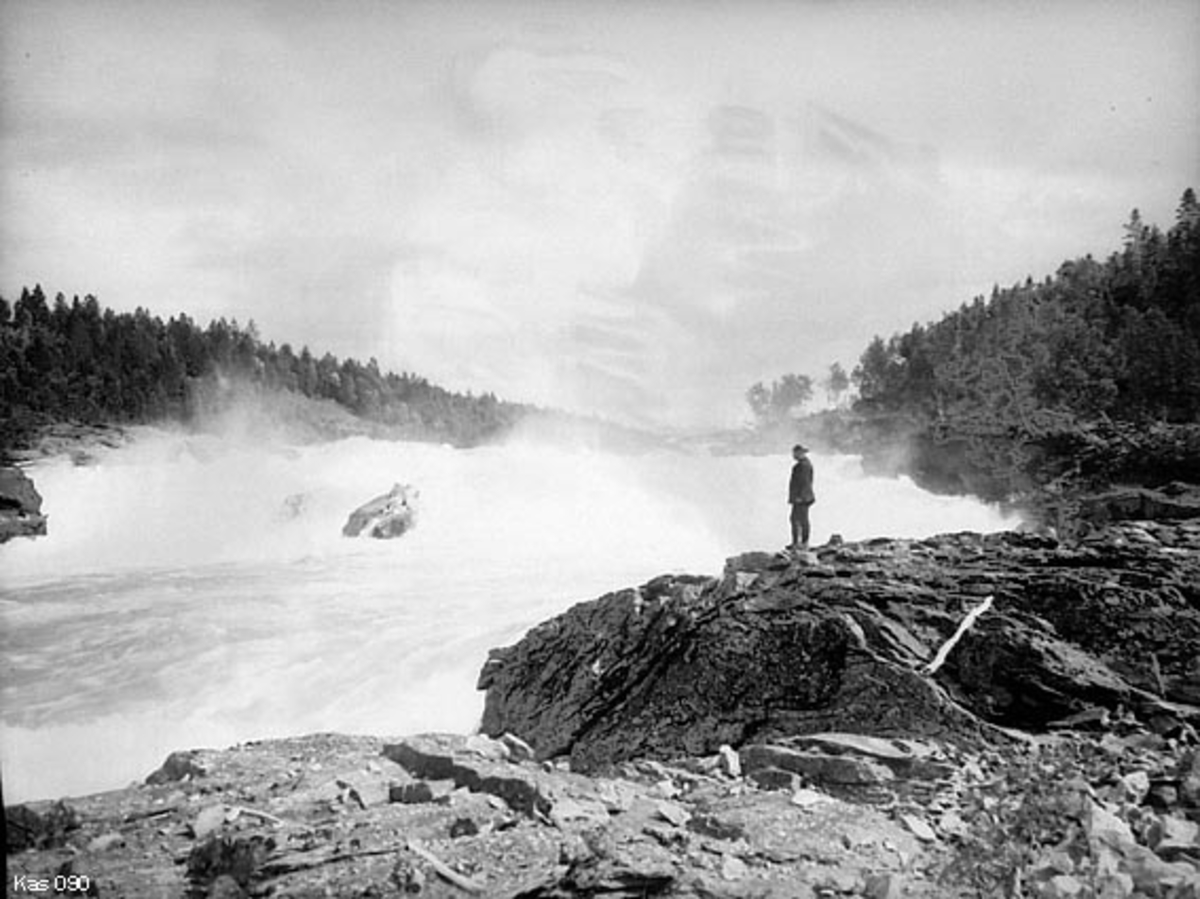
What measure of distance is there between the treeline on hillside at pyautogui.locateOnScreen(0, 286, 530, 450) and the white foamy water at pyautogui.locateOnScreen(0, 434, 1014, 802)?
14 centimetres

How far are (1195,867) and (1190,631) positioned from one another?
43.1 inches

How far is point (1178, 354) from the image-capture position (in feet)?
10.6

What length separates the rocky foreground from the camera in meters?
2.17

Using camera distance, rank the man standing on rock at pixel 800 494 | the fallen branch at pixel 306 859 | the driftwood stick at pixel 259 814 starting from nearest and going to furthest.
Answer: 1. the fallen branch at pixel 306 859
2. the driftwood stick at pixel 259 814
3. the man standing on rock at pixel 800 494

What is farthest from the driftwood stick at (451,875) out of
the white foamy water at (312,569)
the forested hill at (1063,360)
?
the forested hill at (1063,360)

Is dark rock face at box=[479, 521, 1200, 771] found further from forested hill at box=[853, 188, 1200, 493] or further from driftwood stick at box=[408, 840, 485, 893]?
driftwood stick at box=[408, 840, 485, 893]

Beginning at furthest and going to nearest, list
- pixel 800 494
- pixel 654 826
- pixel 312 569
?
pixel 800 494 → pixel 312 569 → pixel 654 826

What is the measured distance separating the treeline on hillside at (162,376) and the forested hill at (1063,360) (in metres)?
1.62

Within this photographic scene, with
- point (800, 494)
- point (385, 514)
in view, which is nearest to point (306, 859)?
point (385, 514)

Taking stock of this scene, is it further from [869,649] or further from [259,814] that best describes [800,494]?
[259,814]

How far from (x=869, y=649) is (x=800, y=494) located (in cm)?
70

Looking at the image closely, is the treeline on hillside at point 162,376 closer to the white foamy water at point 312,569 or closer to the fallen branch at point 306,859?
the white foamy water at point 312,569

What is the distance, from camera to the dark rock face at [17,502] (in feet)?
9.23

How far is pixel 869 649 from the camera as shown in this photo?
296 cm
